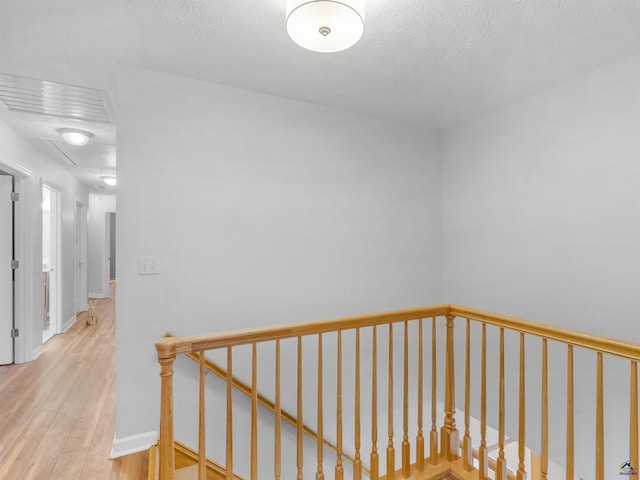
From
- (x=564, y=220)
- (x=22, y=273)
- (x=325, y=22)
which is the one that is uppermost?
(x=325, y=22)

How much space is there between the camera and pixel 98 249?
7.33 meters

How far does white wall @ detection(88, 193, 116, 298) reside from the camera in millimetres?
7316

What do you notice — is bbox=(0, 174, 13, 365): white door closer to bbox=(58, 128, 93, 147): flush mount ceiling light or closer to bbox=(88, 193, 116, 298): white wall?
bbox=(58, 128, 93, 147): flush mount ceiling light

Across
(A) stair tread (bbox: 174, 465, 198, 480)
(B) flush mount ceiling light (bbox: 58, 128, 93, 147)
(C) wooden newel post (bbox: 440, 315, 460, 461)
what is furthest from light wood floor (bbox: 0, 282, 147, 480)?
(B) flush mount ceiling light (bbox: 58, 128, 93, 147)

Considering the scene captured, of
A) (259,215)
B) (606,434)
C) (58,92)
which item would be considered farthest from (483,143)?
(58,92)

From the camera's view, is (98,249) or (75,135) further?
(98,249)

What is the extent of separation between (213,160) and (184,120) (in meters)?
0.30

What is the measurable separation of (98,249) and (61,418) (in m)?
5.76

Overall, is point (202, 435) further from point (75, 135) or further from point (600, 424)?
point (75, 135)

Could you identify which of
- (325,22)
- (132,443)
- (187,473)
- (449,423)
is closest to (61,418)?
(132,443)

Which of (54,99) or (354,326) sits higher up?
(54,99)

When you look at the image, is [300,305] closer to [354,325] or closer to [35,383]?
[354,325]

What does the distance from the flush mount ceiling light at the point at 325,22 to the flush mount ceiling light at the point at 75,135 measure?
2.77 meters

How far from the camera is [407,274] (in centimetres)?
311
